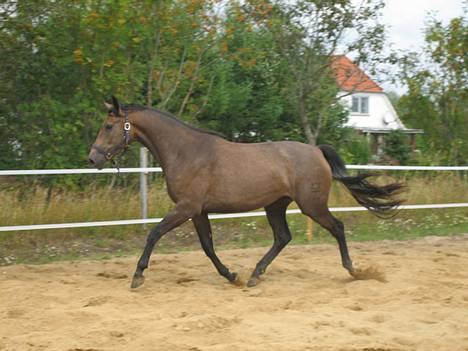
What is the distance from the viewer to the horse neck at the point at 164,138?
7305 millimetres

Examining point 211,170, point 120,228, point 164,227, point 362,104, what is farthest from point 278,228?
point 362,104

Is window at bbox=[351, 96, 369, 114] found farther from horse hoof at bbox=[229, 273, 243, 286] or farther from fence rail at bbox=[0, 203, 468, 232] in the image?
horse hoof at bbox=[229, 273, 243, 286]

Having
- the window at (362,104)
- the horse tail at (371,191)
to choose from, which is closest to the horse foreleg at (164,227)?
the horse tail at (371,191)

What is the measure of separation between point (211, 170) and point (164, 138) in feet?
1.97

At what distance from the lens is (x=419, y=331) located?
524 centimetres

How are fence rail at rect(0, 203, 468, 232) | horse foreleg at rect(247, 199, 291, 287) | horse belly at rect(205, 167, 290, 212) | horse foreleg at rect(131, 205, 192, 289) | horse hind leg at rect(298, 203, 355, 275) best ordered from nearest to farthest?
horse foreleg at rect(131, 205, 192, 289) → horse belly at rect(205, 167, 290, 212) → horse hind leg at rect(298, 203, 355, 275) → horse foreleg at rect(247, 199, 291, 287) → fence rail at rect(0, 203, 468, 232)

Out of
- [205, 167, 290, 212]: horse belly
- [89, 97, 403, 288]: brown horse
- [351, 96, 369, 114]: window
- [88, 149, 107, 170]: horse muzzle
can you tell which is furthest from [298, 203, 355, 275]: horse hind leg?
[351, 96, 369, 114]: window

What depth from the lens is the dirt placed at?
4.92 meters

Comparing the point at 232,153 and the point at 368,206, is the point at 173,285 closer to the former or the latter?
the point at 232,153

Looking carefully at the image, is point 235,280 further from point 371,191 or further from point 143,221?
point 143,221

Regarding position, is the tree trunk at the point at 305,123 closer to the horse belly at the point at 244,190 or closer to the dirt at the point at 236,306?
the dirt at the point at 236,306

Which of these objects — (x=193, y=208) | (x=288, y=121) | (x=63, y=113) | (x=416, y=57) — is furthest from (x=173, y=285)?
(x=416, y=57)

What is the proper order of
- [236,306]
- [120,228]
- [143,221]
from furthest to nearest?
[120,228]
[143,221]
[236,306]

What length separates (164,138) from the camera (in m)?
7.33
